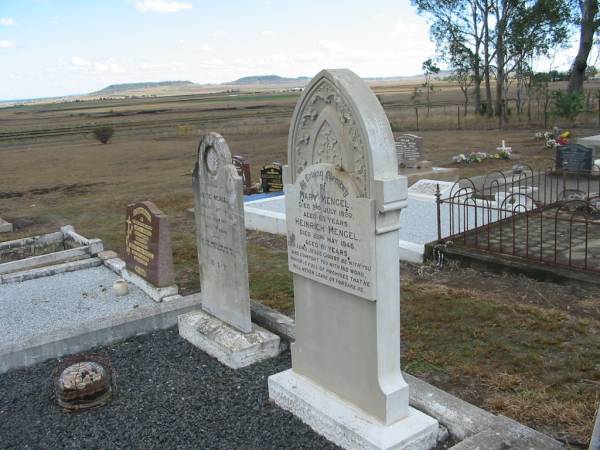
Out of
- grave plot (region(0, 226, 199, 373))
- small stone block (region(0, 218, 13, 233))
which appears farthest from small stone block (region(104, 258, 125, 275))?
small stone block (region(0, 218, 13, 233))

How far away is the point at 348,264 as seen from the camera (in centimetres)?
396

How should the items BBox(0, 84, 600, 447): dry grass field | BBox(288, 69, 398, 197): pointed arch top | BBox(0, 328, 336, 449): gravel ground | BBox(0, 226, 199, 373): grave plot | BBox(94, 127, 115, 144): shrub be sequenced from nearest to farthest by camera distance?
1. BBox(288, 69, 398, 197): pointed arch top
2. BBox(0, 328, 336, 449): gravel ground
3. BBox(0, 84, 600, 447): dry grass field
4. BBox(0, 226, 199, 373): grave plot
5. BBox(94, 127, 115, 144): shrub

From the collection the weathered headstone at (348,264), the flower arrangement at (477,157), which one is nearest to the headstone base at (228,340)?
the weathered headstone at (348,264)

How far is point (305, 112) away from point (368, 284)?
4.18 ft

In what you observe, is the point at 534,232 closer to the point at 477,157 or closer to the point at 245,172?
the point at 245,172

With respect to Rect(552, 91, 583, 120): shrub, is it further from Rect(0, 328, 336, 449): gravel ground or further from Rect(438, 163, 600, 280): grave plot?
Rect(0, 328, 336, 449): gravel ground

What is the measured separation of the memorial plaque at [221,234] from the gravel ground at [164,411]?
1.80ft

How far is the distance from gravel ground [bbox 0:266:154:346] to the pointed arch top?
4392 mm

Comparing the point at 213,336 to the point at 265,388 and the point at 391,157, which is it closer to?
the point at 265,388

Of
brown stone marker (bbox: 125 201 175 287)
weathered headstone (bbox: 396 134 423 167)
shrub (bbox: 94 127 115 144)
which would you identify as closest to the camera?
brown stone marker (bbox: 125 201 175 287)

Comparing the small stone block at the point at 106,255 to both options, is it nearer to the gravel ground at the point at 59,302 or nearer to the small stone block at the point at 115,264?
the small stone block at the point at 115,264

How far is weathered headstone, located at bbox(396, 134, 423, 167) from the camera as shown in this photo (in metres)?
18.1

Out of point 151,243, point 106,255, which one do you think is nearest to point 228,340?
point 151,243

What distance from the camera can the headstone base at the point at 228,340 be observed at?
211 inches
